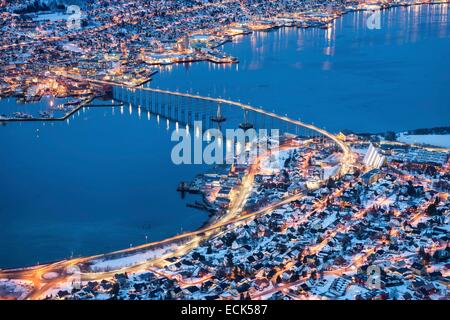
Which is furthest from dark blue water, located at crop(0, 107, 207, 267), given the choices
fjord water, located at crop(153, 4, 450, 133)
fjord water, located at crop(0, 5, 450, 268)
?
fjord water, located at crop(153, 4, 450, 133)

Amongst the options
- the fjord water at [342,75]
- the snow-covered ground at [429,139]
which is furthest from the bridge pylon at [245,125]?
the snow-covered ground at [429,139]

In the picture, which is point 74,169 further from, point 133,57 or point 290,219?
point 133,57

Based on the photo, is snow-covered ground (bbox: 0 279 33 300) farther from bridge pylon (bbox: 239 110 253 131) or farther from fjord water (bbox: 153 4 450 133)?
fjord water (bbox: 153 4 450 133)

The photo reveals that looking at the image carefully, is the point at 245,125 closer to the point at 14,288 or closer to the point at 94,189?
the point at 94,189

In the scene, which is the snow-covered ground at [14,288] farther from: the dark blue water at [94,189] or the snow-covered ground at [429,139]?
the snow-covered ground at [429,139]
